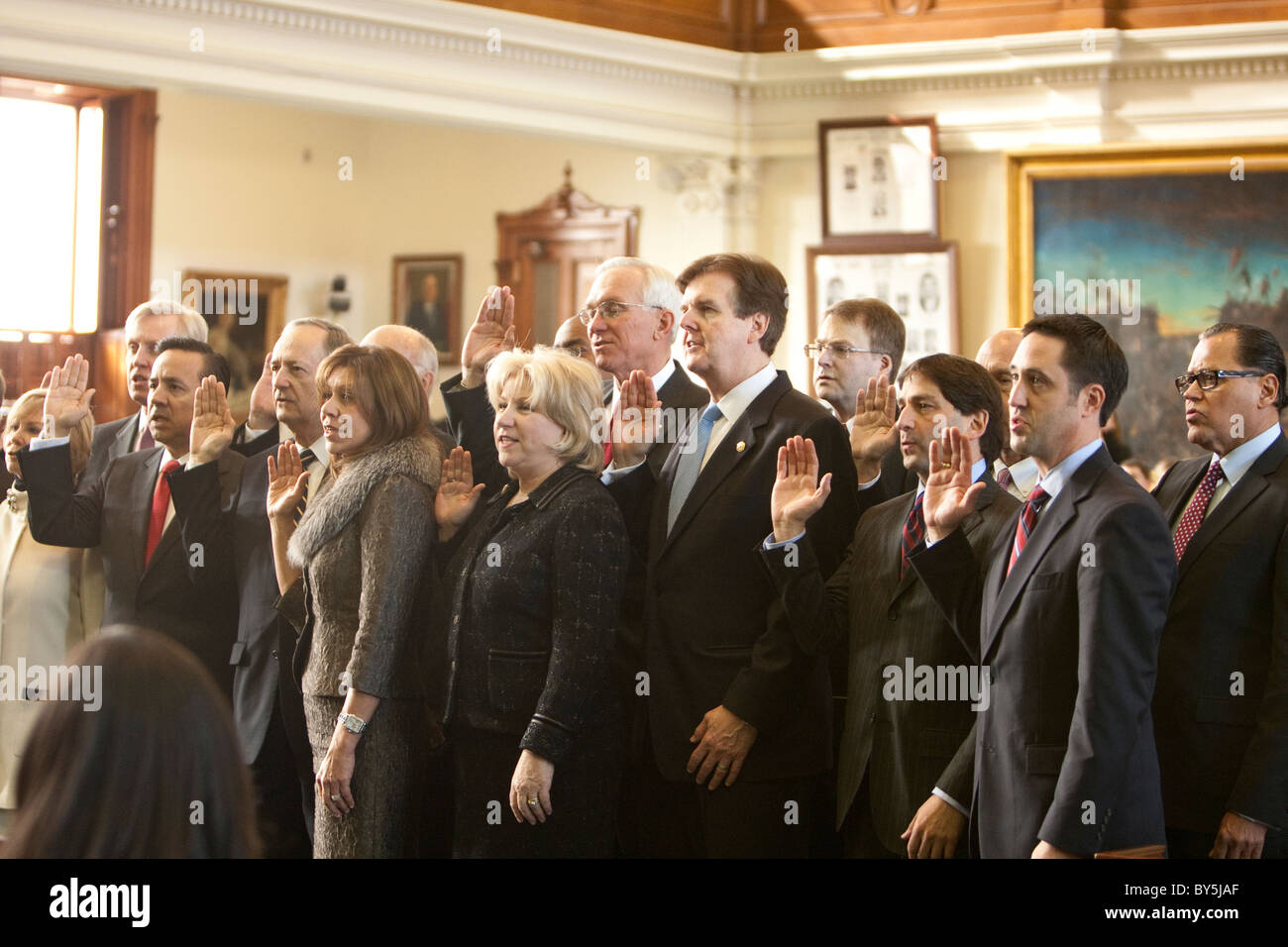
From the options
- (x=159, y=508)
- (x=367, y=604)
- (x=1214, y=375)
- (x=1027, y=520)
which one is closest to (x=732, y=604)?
(x=1027, y=520)

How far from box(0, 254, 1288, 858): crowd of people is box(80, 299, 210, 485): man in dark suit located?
67 cm

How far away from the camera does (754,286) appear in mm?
3721

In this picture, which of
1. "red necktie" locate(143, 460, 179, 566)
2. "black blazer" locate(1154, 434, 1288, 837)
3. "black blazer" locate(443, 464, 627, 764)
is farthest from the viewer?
"red necktie" locate(143, 460, 179, 566)

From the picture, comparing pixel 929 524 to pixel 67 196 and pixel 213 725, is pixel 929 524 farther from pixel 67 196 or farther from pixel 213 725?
pixel 67 196

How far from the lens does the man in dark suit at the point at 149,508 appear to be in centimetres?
426

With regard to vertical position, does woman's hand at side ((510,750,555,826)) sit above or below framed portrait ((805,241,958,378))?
below

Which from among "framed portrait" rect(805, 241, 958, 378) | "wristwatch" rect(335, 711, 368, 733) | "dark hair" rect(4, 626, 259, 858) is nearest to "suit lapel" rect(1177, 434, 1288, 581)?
"wristwatch" rect(335, 711, 368, 733)

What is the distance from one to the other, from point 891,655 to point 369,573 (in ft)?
4.25

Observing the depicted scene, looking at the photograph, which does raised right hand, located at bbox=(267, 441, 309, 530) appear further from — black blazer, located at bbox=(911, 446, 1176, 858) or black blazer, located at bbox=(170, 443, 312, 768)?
black blazer, located at bbox=(911, 446, 1176, 858)

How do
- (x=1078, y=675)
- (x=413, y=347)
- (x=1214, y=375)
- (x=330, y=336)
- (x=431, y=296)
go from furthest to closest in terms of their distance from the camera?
(x=431, y=296)
(x=413, y=347)
(x=330, y=336)
(x=1214, y=375)
(x=1078, y=675)

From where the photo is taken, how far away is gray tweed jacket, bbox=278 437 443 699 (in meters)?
3.69

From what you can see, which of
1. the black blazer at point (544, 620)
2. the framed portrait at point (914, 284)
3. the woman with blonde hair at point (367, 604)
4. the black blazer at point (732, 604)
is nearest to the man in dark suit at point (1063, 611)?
the black blazer at point (732, 604)

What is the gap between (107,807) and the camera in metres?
1.72

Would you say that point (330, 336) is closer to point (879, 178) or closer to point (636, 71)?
point (636, 71)
